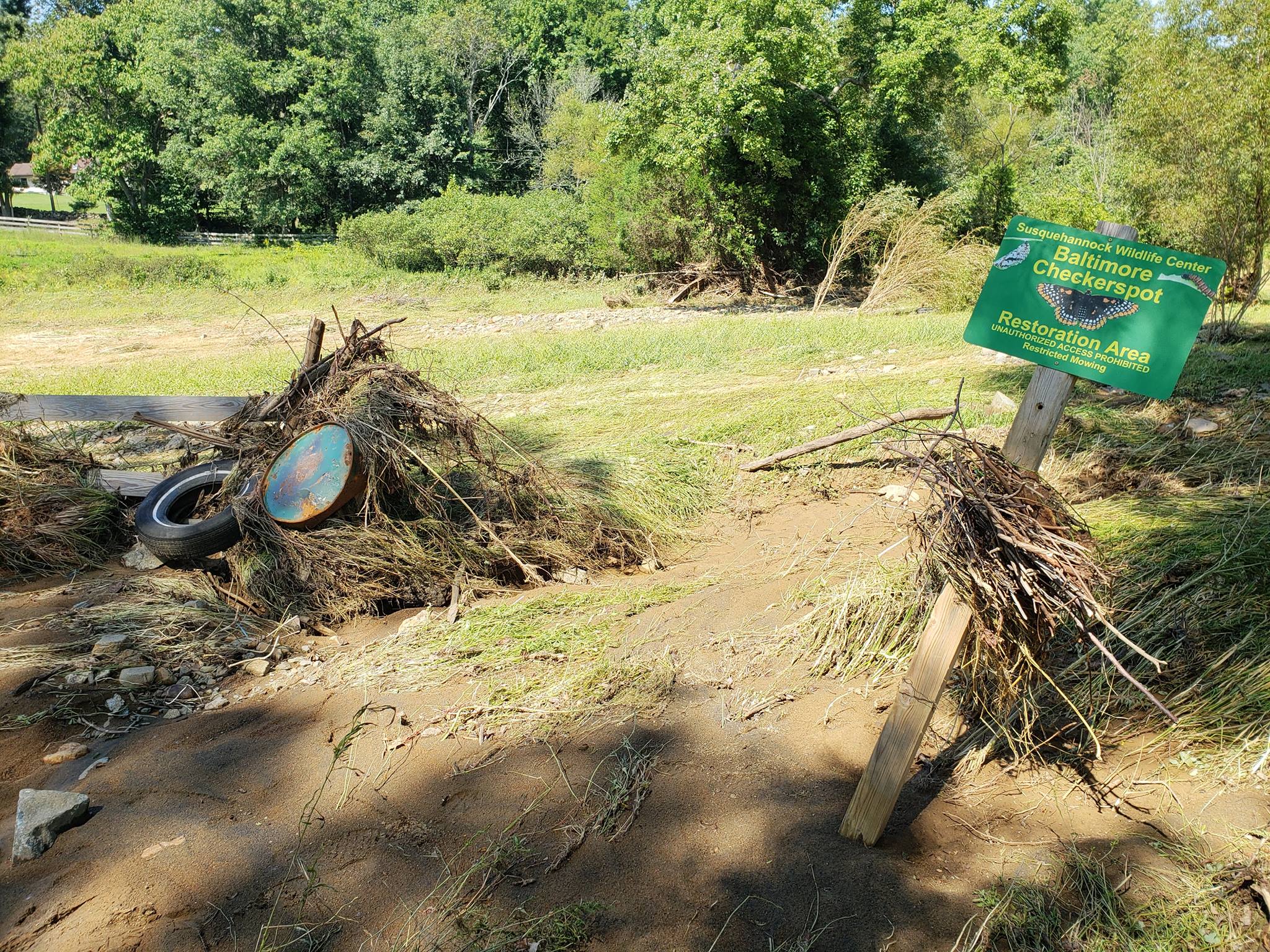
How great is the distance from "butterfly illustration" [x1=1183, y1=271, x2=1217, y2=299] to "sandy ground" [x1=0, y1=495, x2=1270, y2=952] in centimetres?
165

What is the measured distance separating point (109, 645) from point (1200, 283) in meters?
5.14

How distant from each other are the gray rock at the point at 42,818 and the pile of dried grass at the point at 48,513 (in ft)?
9.93

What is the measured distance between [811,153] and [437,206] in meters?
12.6

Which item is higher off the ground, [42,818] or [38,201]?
[42,818]

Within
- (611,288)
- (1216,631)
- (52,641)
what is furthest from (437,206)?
(1216,631)

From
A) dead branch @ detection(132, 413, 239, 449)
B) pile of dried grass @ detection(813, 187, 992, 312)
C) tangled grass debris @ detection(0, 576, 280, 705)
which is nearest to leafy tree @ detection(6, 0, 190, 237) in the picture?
pile of dried grass @ detection(813, 187, 992, 312)

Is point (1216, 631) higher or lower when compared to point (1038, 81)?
lower

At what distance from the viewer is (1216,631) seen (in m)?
3.36

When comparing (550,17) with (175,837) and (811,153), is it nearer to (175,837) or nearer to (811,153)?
(811,153)

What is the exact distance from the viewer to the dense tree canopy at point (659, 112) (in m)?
13.0

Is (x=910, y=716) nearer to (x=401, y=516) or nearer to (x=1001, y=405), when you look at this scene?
(x=401, y=516)

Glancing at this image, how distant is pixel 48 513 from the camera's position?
19.6 feet

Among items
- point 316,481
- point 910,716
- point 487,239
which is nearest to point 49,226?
point 487,239

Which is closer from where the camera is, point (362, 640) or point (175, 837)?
point (175, 837)
